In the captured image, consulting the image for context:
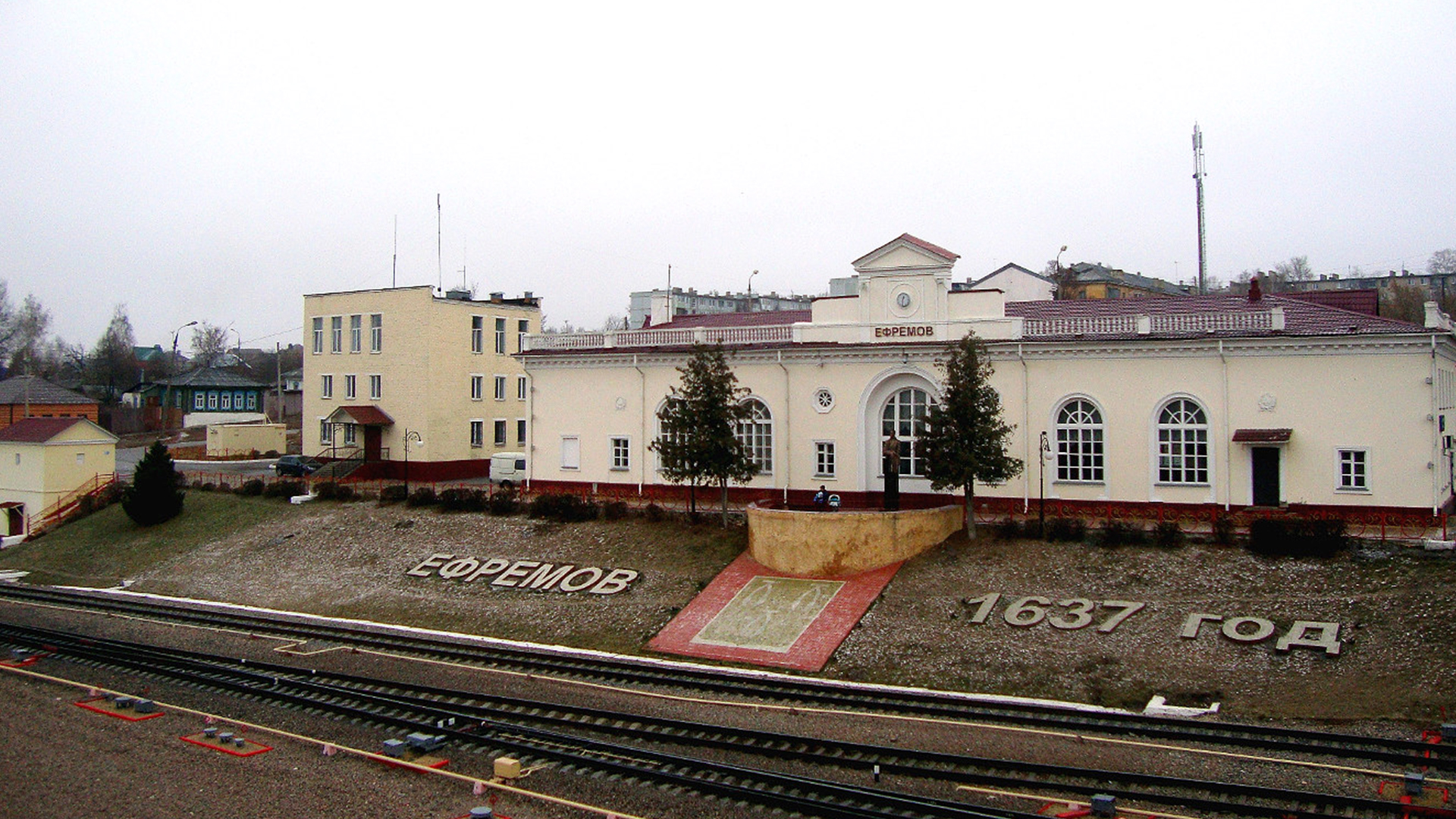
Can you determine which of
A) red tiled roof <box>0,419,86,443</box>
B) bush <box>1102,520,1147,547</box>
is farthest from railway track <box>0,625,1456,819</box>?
red tiled roof <box>0,419,86,443</box>

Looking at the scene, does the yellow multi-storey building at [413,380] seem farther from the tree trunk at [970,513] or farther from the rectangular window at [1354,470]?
the rectangular window at [1354,470]

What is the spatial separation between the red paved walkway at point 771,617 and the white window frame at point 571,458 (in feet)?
33.7

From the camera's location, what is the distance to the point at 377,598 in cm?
2981

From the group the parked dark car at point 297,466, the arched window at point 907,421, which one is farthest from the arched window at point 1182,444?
the parked dark car at point 297,466

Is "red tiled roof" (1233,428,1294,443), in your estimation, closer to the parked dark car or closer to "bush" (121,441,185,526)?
the parked dark car

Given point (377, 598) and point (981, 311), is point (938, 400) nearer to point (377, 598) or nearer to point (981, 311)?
point (981, 311)

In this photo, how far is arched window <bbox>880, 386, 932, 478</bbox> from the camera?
104 feet

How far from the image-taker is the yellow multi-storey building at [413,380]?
48.2m

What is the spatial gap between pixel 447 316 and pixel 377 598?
21.7 metres

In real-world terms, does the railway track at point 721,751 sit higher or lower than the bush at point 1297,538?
lower

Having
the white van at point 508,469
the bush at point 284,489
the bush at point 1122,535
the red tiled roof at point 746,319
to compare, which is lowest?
the bush at point 1122,535

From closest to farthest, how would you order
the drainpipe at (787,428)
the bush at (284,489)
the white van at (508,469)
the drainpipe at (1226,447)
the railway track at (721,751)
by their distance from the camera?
the railway track at (721,751), the drainpipe at (1226,447), the drainpipe at (787,428), the bush at (284,489), the white van at (508,469)

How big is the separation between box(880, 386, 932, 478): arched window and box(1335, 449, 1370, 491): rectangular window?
11.1m

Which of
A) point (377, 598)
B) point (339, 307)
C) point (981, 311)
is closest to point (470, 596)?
point (377, 598)
